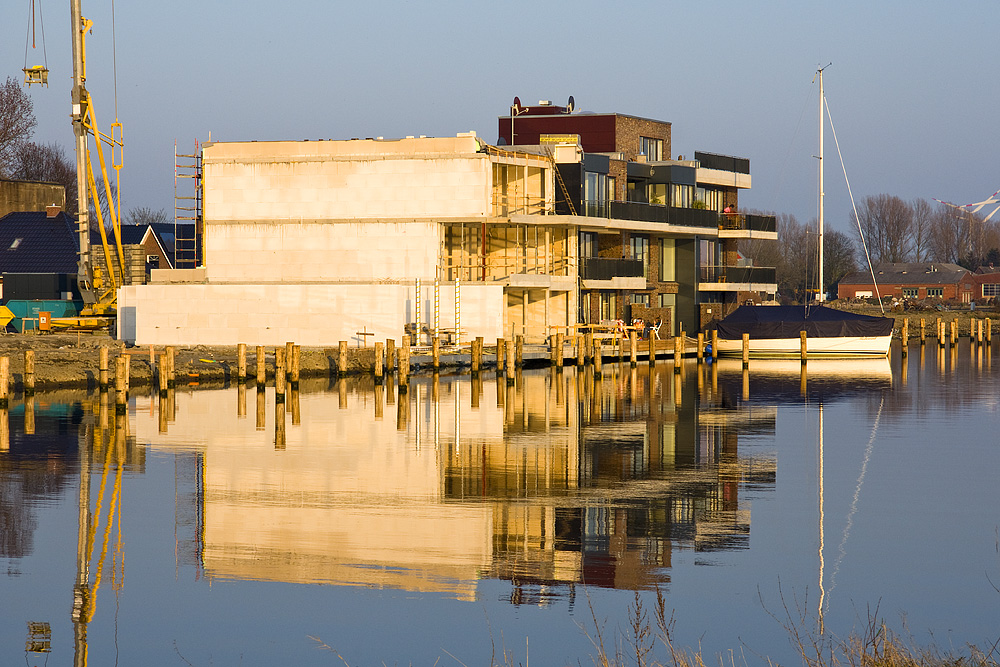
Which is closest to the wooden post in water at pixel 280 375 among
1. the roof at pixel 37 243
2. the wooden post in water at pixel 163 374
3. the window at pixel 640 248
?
the wooden post in water at pixel 163 374

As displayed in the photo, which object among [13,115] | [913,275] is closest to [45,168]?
[13,115]

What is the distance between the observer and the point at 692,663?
38.0 feet

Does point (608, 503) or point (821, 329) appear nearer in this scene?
point (608, 503)

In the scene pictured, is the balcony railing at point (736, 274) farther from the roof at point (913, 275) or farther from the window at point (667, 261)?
the roof at point (913, 275)

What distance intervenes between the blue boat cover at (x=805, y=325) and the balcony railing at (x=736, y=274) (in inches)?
402

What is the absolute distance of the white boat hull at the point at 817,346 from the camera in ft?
204

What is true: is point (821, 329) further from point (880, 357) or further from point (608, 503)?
point (608, 503)

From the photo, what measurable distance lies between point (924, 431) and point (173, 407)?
1918 centimetres

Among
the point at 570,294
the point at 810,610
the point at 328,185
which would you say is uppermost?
the point at 328,185

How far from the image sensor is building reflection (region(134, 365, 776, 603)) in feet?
52.3

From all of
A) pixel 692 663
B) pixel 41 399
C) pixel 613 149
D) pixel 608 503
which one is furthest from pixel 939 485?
pixel 613 149

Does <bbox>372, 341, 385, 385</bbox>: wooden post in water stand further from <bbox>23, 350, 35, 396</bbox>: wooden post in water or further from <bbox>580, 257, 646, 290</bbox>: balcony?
<bbox>580, 257, 646, 290</bbox>: balcony

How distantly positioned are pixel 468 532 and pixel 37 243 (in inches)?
2536

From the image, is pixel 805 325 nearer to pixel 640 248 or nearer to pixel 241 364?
pixel 640 248
